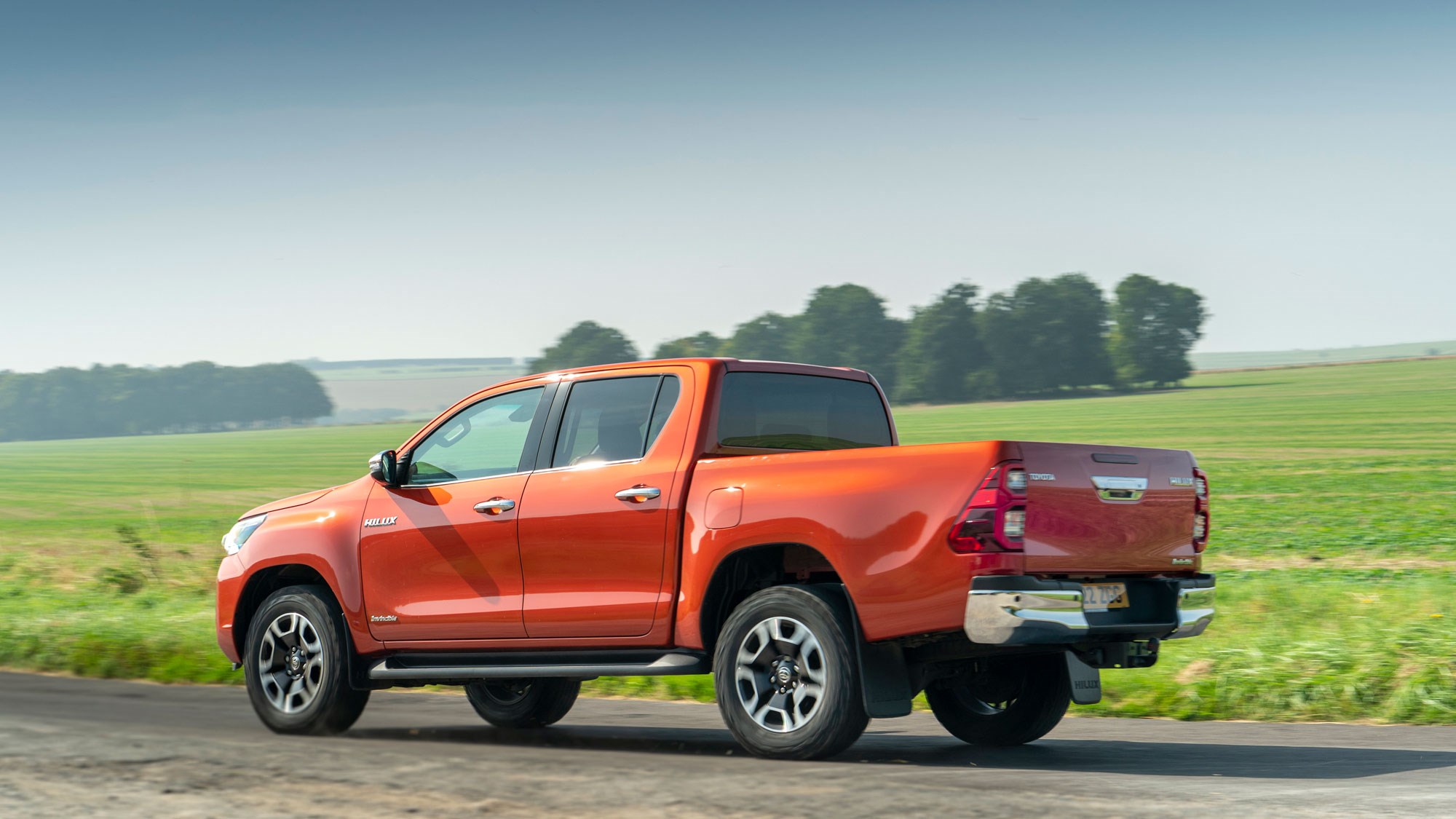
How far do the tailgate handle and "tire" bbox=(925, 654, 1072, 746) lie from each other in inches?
46.7

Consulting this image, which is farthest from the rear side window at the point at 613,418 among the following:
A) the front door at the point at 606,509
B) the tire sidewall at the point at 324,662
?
the tire sidewall at the point at 324,662

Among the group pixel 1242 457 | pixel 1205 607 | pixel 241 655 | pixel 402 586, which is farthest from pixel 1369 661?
pixel 1242 457

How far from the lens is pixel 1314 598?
13.7 metres

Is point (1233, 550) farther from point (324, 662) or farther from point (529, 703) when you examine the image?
point (324, 662)

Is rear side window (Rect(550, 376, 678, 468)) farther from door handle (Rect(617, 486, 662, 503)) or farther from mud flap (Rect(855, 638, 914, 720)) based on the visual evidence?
mud flap (Rect(855, 638, 914, 720))

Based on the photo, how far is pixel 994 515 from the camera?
20.6ft

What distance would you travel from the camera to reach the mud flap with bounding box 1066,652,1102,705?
22.5 feet

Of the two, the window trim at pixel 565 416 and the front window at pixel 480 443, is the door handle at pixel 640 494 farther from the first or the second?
the front window at pixel 480 443

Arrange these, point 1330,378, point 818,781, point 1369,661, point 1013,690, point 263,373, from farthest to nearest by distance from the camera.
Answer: point 263,373, point 1330,378, point 1369,661, point 1013,690, point 818,781

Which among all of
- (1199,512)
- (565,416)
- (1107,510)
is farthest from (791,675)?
(1199,512)

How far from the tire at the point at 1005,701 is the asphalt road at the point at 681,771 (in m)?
0.16

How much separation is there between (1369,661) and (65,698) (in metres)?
8.56

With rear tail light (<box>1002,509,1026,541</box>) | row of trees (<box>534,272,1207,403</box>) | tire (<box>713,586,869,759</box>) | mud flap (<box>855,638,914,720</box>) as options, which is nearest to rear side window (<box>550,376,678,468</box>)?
tire (<box>713,586,869,759</box>)

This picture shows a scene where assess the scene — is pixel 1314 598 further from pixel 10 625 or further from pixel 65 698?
pixel 10 625
